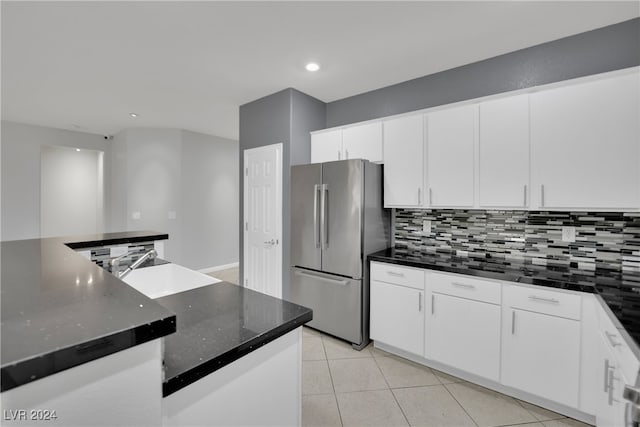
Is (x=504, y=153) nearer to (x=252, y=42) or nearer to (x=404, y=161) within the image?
(x=404, y=161)

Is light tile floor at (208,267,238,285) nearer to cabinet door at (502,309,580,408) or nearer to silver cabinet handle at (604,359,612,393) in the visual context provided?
cabinet door at (502,309,580,408)

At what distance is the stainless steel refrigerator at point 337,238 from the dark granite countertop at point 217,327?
145 centimetres

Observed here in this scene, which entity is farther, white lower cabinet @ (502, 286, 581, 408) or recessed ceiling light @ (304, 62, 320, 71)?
recessed ceiling light @ (304, 62, 320, 71)

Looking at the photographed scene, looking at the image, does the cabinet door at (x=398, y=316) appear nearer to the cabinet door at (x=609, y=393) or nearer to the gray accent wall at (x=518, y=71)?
the cabinet door at (x=609, y=393)

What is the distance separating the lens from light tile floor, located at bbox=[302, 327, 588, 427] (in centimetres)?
183

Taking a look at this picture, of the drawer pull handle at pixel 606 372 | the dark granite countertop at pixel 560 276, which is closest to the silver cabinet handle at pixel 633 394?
the dark granite countertop at pixel 560 276

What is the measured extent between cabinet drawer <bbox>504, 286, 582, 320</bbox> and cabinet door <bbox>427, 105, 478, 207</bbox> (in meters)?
0.75

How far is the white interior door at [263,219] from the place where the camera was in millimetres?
3348

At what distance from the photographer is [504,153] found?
2219 mm

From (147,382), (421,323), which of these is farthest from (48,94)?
(421,323)

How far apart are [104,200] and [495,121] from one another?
668 cm

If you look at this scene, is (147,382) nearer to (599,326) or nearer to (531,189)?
(599,326)

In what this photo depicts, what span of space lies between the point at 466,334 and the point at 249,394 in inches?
71.5

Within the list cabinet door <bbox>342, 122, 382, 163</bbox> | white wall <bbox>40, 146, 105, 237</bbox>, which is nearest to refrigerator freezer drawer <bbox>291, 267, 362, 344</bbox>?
cabinet door <bbox>342, 122, 382, 163</bbox>
